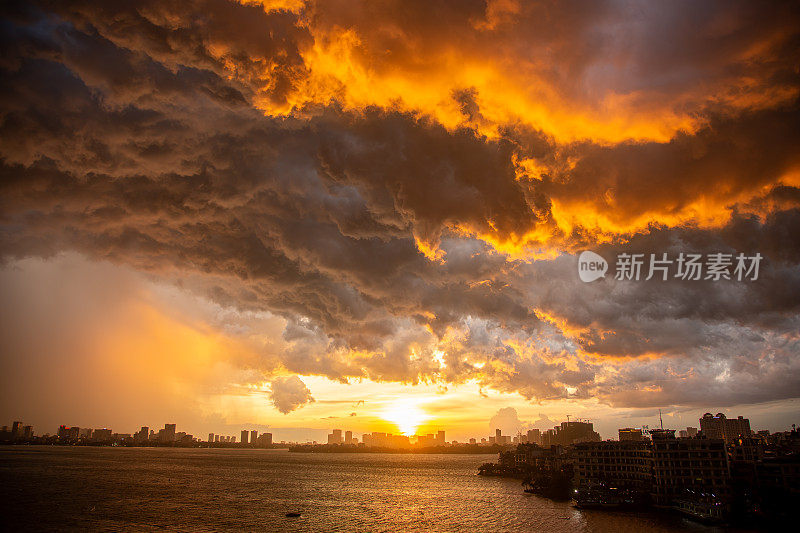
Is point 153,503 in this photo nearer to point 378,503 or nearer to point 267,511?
point 267,511

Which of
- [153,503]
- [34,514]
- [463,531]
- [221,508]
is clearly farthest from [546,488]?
[34,514]

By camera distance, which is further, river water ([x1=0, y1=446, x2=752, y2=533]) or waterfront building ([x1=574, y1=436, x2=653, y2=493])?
waterfront building ([x1=574, y1=436, x2=653, y2=493])

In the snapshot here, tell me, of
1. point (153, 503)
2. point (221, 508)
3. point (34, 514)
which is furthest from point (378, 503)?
point (34, 514)

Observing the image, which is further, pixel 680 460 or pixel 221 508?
pixel 680 460

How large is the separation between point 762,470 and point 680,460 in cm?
1477

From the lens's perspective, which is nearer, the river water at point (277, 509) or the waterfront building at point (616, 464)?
the river water at point (277, 509)

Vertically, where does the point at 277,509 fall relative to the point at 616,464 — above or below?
below

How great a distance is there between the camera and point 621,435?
183 m

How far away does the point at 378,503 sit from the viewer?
339 ft

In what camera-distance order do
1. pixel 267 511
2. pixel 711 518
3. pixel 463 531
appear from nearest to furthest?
1. pixel 463 531
2. pixel 711 518
3. pixel 267 511

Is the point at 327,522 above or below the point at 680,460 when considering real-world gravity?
below

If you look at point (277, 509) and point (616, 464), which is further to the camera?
point (616, 464)

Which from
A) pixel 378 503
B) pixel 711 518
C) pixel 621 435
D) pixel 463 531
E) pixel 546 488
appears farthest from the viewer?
pixel 621 435

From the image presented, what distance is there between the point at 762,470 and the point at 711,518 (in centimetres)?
2266
